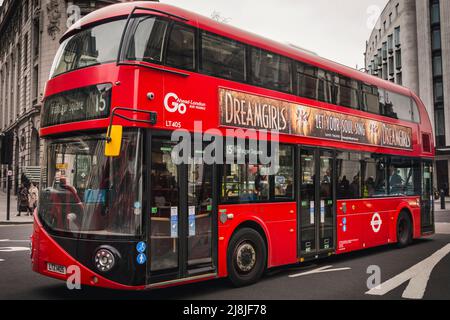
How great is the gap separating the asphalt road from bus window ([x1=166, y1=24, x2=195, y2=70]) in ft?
11.0

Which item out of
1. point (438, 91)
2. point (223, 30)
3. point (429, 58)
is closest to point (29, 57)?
point (223, 30)

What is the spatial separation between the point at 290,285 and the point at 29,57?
36.8 m

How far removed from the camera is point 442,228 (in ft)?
59.3

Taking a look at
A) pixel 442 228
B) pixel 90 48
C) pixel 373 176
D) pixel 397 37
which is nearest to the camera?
pixel 90 48

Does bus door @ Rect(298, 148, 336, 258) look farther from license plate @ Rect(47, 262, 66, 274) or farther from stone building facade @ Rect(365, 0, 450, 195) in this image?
stone building facade @ Rect(365, 0, 450, 195)

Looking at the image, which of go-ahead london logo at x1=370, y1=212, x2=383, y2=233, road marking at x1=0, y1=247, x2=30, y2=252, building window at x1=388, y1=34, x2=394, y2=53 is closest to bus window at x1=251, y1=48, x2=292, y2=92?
go-ahead london logo at x1=370, y1=212, x2=383, y2=233

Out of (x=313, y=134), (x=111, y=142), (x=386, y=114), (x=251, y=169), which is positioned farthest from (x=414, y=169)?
(x=111, y=142)

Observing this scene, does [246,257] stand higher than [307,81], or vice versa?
[307,81]

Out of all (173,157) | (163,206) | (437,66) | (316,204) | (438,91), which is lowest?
(316,204)

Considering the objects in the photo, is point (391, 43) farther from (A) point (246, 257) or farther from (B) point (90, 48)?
(B) point (90, 48)

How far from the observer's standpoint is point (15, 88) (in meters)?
48.3

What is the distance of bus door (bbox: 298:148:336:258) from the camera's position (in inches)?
368

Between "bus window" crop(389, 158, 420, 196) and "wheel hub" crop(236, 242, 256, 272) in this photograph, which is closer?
"wheel hub" crop(236, 242, 256, 272)

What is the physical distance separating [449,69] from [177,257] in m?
46.6
